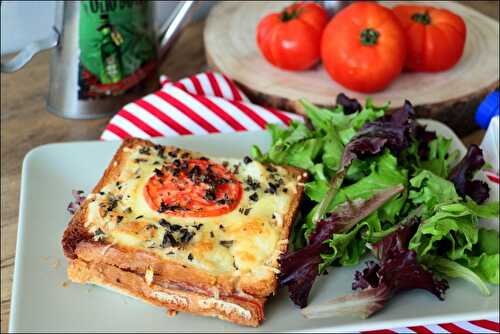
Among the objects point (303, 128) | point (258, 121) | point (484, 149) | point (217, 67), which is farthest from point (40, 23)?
point (484, 149)

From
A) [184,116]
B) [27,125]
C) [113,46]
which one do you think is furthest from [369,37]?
[27,125]

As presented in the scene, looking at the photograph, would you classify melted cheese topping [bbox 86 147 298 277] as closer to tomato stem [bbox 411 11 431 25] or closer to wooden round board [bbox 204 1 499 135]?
wooden round board [bbox 204 1 499 135]

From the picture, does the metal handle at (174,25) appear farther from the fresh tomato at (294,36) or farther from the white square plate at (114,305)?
the white square plate at (114,305)

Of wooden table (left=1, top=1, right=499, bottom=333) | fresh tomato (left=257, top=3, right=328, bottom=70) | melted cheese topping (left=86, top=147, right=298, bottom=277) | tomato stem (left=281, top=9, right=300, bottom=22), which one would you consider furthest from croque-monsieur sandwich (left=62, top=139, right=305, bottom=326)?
tomato stem (left=281, top=9, right=300, bottom=22)

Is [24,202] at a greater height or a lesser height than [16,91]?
greater

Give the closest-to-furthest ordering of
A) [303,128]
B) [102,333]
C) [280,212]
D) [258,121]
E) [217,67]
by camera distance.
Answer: [102,333] < [280,212] < [303,128] < [258,121] < [217,67]

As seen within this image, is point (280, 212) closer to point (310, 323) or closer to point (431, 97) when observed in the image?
point (310, 323)

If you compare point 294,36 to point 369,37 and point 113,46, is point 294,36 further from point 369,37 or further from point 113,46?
point 113,46

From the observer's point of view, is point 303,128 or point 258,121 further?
point 258,121
